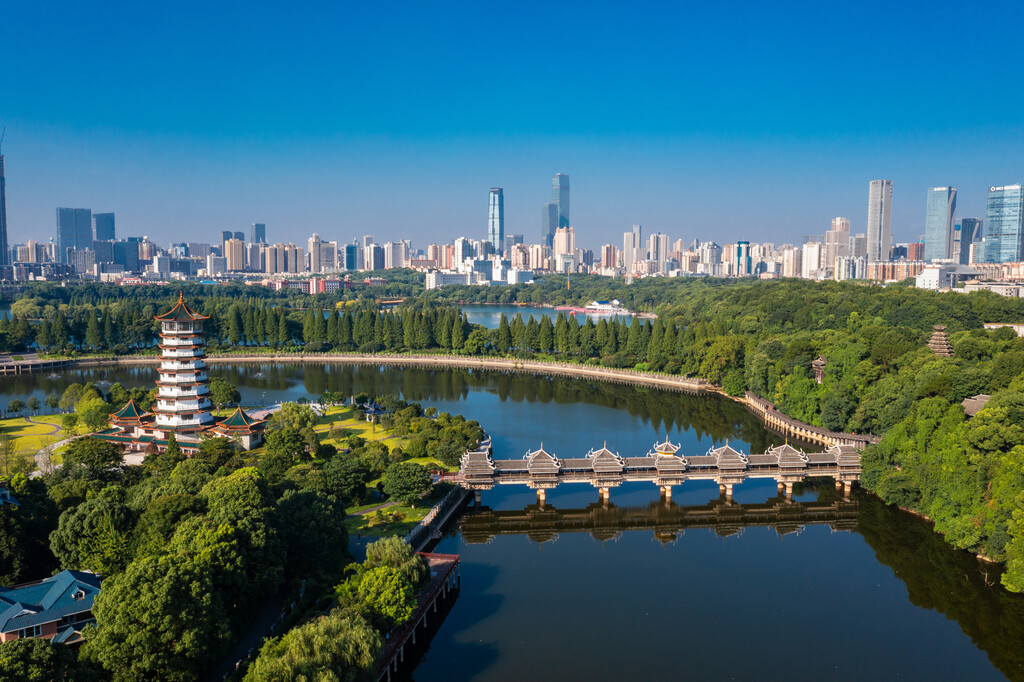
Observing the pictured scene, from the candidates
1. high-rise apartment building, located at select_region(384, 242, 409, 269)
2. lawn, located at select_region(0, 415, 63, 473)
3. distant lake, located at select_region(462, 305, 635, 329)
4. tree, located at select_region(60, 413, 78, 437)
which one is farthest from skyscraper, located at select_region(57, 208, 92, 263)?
tree, located at select_region(60, 413, 78, 437)

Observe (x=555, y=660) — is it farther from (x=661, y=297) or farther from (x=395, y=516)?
(x=661, y=297)

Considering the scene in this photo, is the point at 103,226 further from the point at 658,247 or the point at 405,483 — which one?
the point at 405,483

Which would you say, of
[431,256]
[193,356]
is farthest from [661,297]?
[431,256]

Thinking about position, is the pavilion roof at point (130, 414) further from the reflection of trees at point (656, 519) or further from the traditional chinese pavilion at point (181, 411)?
the reflection of trees at point (656, 519)

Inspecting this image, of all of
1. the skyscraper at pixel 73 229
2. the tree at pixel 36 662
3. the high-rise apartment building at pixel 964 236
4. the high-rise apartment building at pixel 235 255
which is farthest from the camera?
the skyscraper at pixel 73 229

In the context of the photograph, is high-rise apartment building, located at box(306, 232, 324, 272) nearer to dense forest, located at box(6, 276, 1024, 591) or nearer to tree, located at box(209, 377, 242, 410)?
dense forest, located at box(6, 276, 1024, 591)

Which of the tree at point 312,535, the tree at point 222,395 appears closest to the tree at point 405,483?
the tree at point 312,535
